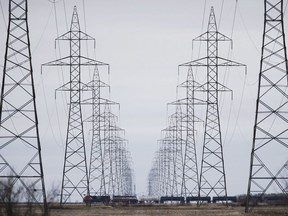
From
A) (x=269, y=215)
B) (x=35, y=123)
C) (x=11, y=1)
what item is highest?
(x=11, y=1)

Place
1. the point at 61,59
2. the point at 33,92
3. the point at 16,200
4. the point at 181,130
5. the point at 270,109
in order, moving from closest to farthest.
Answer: the point at 16,200
the point at 33,92
the point at 270,109
the point at 61,59
the point at 181,130

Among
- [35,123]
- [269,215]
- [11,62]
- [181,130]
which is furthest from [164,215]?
[181,130]

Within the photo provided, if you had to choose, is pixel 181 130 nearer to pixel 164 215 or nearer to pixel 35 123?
pixel 164 215

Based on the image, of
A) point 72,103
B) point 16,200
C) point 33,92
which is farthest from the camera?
point 72,103

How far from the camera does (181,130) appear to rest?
92938mm

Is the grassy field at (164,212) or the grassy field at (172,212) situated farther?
the grassy field at (172,212)

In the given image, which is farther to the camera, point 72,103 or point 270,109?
point 72,103

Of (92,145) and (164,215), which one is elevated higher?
(92,145)

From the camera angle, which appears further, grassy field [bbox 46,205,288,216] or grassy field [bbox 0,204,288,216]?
grassy field [bbox 46,205,288,216]

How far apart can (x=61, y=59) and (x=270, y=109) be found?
2110 centimetres

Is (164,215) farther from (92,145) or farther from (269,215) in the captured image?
(92,145)

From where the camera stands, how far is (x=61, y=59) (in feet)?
191

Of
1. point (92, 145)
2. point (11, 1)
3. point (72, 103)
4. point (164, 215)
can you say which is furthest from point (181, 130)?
point (11, 1)

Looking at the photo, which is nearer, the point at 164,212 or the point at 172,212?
the point at 172,212
